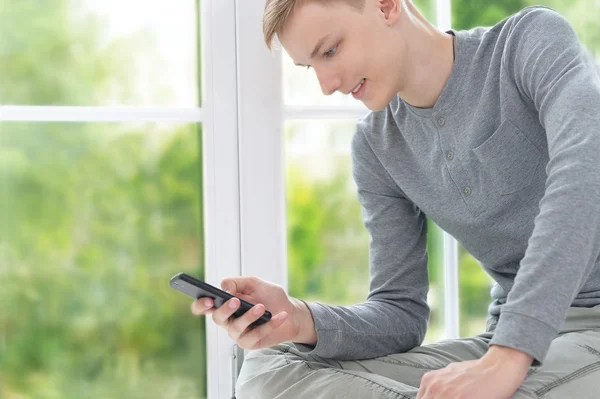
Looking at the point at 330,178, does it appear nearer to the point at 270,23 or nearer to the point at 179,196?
the point at 179,196

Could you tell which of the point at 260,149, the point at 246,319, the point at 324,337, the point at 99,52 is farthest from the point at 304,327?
the point at 99,52

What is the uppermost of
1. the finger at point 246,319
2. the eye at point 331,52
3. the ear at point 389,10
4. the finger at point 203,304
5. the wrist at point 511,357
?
the ear at point 389,10

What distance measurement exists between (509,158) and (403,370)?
1.41 ft

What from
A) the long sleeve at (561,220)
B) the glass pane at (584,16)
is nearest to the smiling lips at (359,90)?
the long sleeve at (561,220)

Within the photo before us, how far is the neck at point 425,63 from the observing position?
4.88 ft

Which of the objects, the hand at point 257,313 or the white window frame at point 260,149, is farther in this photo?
the white window frame at point 260,149

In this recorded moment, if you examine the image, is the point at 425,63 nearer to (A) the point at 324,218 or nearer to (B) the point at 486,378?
(A) the point at 324,218

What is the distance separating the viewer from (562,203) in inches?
42.7

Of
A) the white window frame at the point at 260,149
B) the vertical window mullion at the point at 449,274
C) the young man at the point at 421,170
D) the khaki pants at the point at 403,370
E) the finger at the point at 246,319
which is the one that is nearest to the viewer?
the khaki pants at the point at 403,370

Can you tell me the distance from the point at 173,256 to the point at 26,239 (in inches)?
12.5

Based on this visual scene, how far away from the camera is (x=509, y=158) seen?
145 cm

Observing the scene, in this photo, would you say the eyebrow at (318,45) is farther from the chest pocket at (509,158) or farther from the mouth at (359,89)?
the chest pocket at (509,158)

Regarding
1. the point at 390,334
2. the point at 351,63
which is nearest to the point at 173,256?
the point at 390,334

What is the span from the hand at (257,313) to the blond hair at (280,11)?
460 mm
